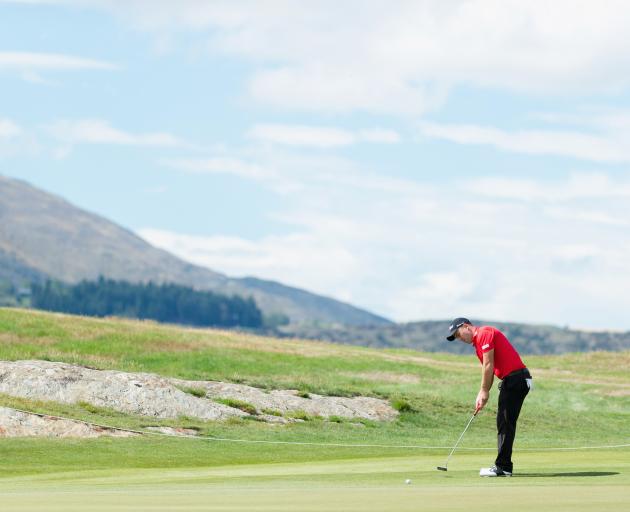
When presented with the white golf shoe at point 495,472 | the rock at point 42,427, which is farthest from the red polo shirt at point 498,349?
the rock at point 42,427

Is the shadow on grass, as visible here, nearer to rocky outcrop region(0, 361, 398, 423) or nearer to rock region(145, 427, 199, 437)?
rock region(145, 427, 199, 437)

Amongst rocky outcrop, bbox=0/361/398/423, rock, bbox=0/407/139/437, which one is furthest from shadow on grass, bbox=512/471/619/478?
rocky outcrop, bbox=0/361/398/423

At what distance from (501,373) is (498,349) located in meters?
0.46

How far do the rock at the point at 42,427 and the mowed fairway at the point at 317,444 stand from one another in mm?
1117

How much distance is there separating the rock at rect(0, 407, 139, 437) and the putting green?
8.45 metres

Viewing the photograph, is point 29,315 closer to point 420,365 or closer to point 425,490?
point 420,365

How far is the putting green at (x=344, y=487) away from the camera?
48.6ft

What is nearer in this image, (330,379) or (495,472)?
(495,472)

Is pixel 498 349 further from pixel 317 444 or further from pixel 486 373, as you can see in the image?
pixel 317 444

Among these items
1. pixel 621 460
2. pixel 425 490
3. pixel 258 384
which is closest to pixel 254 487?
pixel 425 490

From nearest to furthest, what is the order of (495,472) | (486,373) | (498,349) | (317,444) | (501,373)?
(495,472) < (486,373) < (498,349) < (501,373) < (317,444)

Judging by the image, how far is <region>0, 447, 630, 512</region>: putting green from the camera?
583 inches

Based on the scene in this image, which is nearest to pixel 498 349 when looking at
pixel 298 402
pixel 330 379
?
pixel 298 402

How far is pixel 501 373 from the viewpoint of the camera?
21672 millimetres
